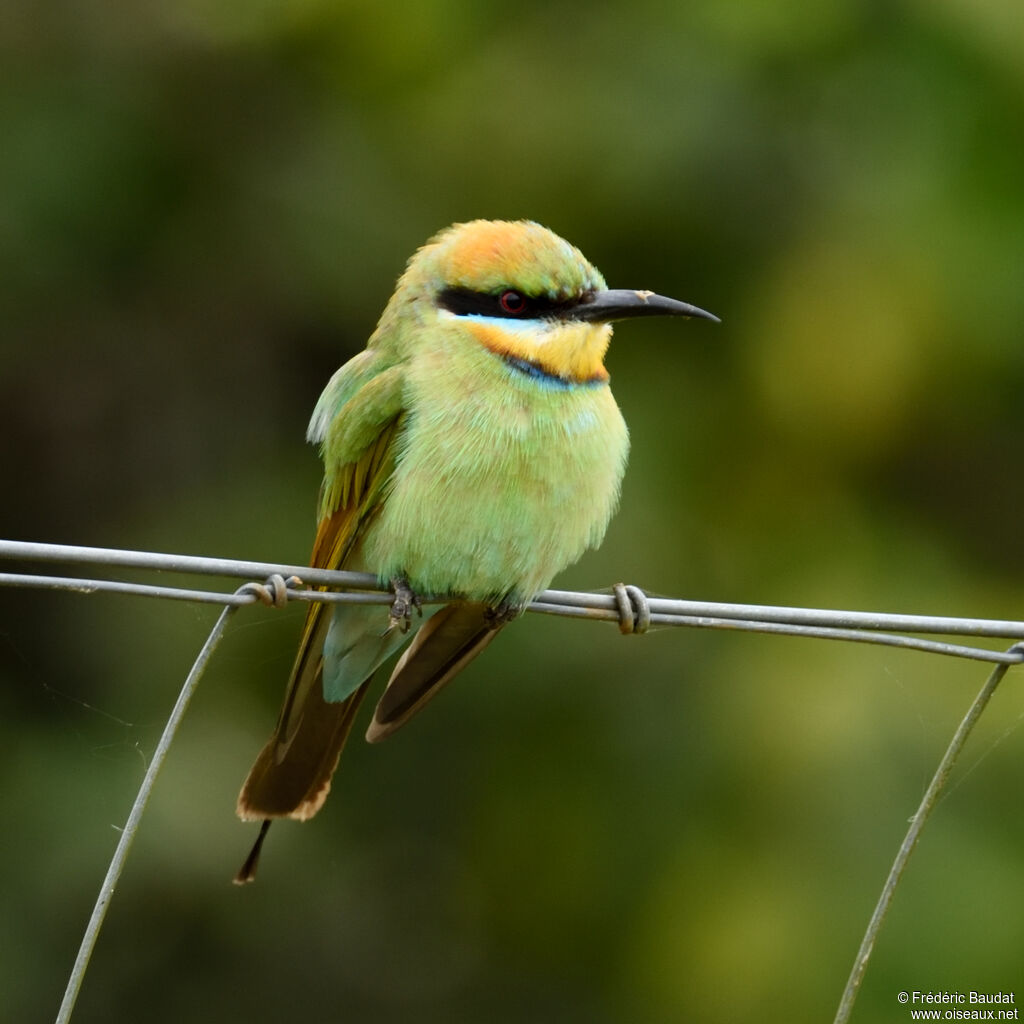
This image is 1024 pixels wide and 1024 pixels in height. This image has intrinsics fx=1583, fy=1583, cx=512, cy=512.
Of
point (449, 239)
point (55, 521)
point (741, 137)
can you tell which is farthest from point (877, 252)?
point (55, 521)

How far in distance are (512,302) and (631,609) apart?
0.74 meters

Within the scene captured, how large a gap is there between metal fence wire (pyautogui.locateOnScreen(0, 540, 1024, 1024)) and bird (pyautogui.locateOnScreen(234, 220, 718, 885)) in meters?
0.38

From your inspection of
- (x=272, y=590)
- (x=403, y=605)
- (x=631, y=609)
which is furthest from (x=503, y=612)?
(x=272, y=590)

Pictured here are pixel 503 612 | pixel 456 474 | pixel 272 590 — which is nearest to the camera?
pixel 272 590

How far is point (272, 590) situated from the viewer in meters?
2.01

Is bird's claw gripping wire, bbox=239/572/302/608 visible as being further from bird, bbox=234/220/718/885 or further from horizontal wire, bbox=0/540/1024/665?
bird, bbox=234/220/718/885

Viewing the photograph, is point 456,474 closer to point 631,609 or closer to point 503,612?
point 503,612

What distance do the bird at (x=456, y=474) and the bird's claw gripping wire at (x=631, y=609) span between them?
34cm

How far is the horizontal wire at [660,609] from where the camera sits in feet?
5.83

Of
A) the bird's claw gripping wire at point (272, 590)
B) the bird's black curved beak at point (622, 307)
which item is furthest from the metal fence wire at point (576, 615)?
the bird's black curved beak at point (622, 307)

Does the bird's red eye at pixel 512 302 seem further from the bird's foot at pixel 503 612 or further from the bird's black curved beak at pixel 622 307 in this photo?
the bird's foot at pixel 503 612

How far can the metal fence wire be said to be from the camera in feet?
5.72

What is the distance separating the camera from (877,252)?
416cm

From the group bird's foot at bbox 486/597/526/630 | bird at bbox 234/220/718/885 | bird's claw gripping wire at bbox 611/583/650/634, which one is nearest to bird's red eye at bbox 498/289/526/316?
bird at bbox 234/220/718/885
